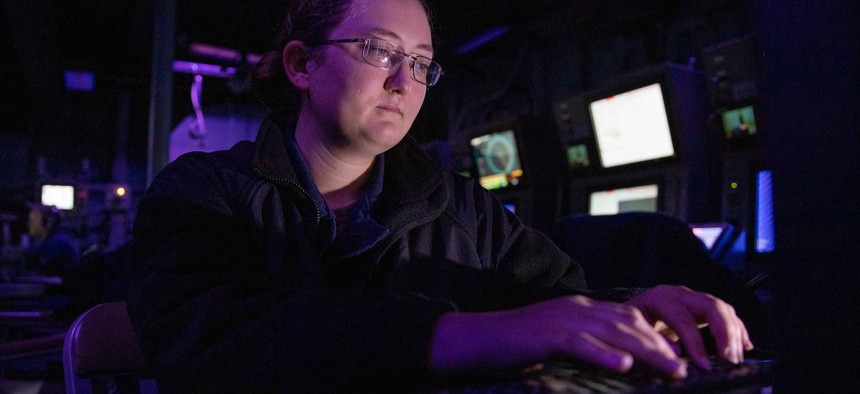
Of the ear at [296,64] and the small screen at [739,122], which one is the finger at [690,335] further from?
the small screen at [739,122]

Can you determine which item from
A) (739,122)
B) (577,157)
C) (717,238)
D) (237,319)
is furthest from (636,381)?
(577,157)

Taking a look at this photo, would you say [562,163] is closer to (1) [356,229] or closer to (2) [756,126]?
(2) [756,126]

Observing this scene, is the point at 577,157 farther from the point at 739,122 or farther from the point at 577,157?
the point at 739,122

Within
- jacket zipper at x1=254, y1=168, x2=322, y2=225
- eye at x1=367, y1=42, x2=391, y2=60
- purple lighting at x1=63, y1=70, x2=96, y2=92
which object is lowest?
jacket zipper at x1=254, y1=168, x2=322, y2=225

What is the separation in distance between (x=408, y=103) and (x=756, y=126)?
2.59m

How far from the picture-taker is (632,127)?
3.64 meters

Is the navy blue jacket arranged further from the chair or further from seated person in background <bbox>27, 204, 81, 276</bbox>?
seated person in background <bbox>27, 204, 81, 276</bbox>

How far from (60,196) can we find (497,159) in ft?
22.6

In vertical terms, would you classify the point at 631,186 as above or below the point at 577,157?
below

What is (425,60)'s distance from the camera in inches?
43.3

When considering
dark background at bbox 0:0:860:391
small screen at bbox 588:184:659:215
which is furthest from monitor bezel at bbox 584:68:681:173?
dark background at bbox 0:0:860:391

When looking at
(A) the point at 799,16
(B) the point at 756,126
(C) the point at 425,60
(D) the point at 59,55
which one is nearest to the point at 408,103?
(C) the point at 425,60

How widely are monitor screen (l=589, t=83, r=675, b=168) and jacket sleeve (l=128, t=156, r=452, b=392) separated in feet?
9.86

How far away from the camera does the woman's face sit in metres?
1.04
